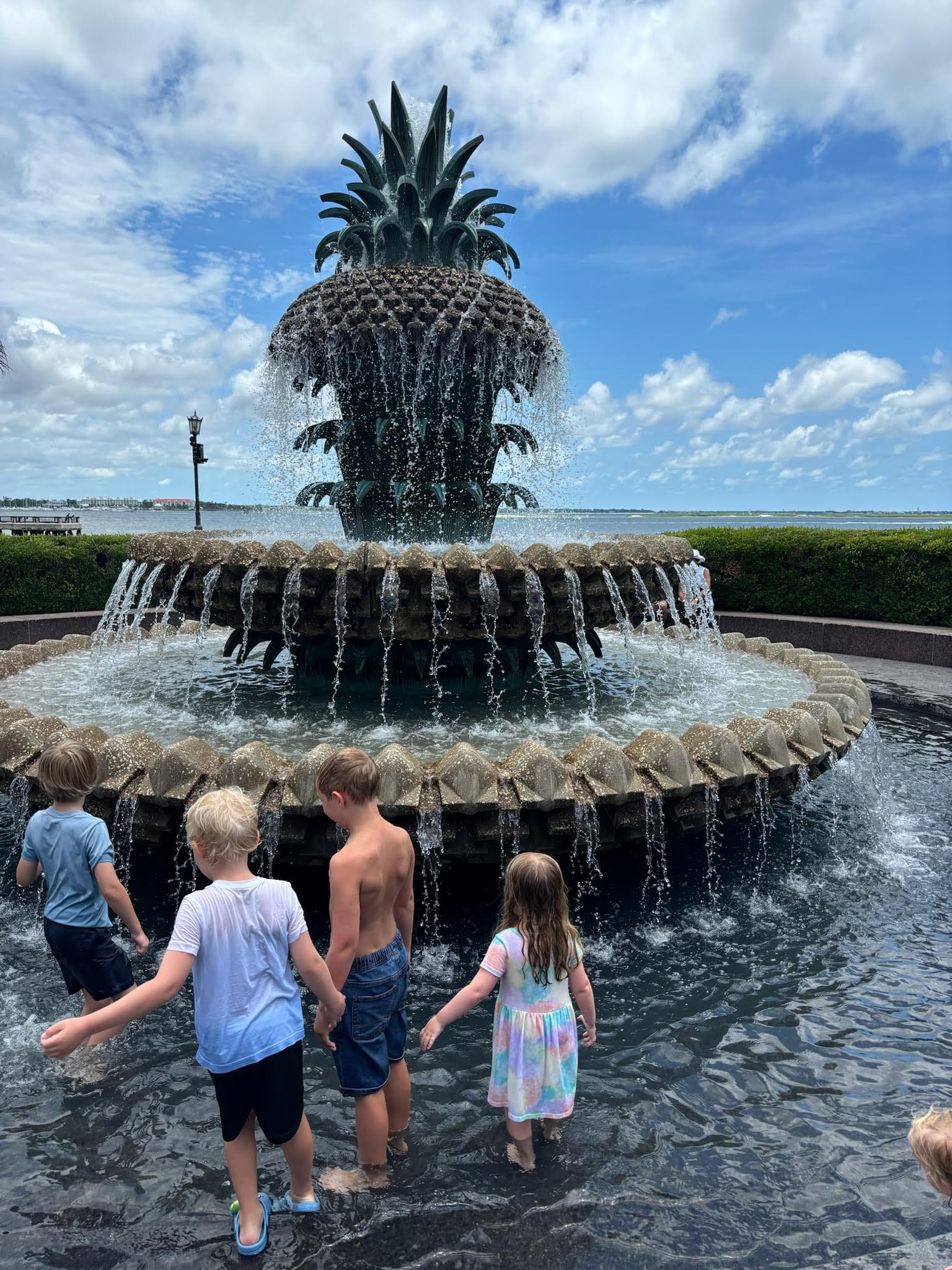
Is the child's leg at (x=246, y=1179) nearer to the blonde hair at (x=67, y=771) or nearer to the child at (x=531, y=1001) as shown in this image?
the child at (x=531, y=1001)

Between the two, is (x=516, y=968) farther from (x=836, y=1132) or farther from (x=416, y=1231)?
(x=836, y=1132)

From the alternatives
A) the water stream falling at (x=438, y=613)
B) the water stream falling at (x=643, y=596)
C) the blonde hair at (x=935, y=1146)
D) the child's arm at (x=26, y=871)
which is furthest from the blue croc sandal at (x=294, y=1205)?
the water stream falling at (x=643, y=596)

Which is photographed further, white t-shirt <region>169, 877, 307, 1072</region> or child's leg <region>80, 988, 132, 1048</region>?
child's leg <region>80, 988, 132, 1048</region>

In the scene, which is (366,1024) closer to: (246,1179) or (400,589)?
(246,1179)

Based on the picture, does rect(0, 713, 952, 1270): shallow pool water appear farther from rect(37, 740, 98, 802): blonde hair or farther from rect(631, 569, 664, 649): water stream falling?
rect(631, 569, 664, 649): water stream falling

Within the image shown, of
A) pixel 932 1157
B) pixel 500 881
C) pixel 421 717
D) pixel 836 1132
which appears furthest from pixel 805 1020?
pixel 421 717

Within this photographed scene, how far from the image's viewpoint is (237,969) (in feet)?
8.38

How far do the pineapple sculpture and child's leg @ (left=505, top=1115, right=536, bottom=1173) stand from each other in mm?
5715

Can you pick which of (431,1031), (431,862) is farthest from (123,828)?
(431,1031)

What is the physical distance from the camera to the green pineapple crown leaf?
7.73m

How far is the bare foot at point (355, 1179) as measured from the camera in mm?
2924

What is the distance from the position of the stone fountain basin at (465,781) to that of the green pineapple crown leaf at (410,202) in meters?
5.58

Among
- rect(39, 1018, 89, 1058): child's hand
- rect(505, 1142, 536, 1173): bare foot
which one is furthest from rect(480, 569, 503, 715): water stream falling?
rect(39, 1018, 89, 1058): child's hand

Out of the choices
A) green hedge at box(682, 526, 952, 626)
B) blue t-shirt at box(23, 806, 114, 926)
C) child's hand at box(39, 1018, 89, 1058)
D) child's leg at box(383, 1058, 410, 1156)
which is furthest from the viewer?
green hedge at box(682, 526, 952, 626)
